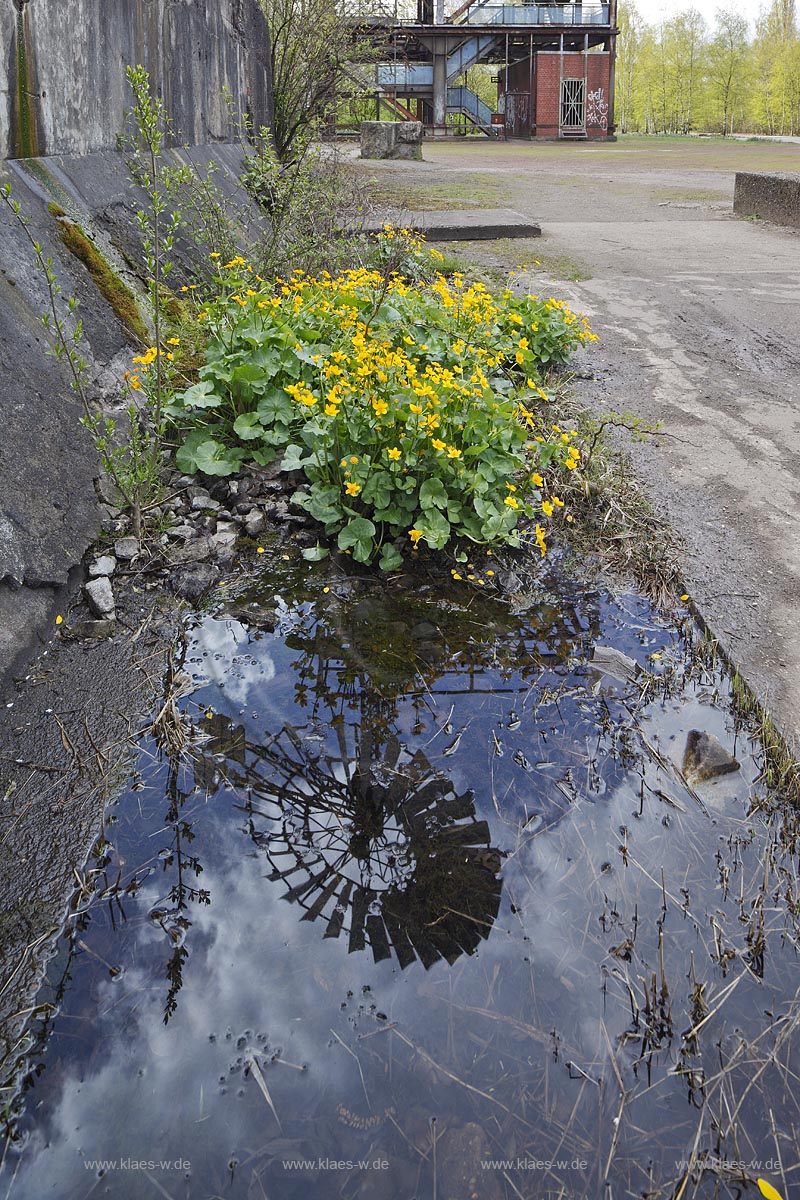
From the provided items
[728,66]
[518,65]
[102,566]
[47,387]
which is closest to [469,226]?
[47,387]

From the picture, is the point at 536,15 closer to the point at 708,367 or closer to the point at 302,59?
the point at 302,59

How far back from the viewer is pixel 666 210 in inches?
466

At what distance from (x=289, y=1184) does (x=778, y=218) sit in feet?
37.6

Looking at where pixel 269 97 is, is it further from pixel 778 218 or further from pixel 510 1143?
pixel 510 1143

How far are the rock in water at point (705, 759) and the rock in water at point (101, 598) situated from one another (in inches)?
71.3

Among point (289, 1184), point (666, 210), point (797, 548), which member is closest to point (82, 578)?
point (289, 1184)

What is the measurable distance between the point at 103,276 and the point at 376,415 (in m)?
1.75

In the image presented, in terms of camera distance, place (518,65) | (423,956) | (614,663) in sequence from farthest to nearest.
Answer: (518,65) < (614,663) < (423,956)

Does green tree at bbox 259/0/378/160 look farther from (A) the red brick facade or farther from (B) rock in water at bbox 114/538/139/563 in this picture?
(A) the red brick facade

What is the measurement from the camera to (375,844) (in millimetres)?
2146

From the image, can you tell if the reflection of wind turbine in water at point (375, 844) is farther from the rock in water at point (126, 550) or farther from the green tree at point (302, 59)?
the green tree at point (302, 59)

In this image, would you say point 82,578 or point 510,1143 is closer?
point 510,1143

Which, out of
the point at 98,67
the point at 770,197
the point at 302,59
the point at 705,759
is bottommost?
the point at 705,759

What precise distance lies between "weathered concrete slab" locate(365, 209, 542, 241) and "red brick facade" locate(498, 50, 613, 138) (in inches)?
1226
